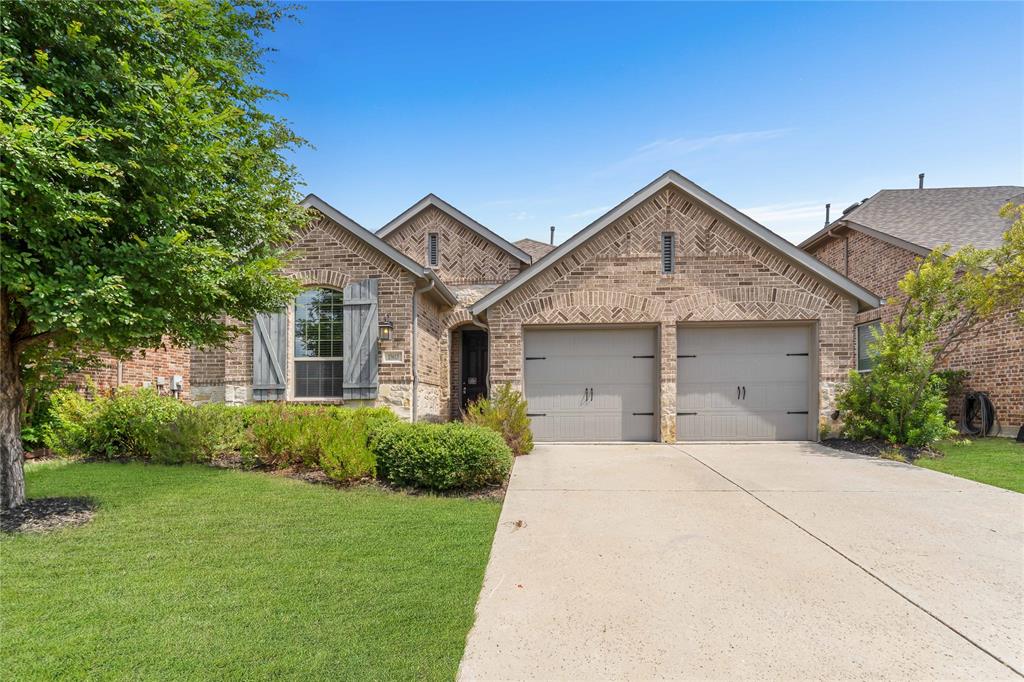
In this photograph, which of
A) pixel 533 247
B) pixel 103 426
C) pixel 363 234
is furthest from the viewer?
pixel 533 247

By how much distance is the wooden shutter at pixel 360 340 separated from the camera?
9.01 metres

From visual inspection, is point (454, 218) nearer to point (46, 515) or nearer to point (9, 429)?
point (9, 429)

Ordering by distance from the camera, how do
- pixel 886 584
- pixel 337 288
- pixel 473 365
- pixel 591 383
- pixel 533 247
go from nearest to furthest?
pixel 886 584, pixel 337 288, pixel 591 383, pixel 473 365, pixel 533 247

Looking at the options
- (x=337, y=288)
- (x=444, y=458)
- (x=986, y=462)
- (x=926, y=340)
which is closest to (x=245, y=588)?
(x=444, y=458)

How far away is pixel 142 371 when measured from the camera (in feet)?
33.7

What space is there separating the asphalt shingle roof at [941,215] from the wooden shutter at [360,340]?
43.1 feet

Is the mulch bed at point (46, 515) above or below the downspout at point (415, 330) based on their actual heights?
below

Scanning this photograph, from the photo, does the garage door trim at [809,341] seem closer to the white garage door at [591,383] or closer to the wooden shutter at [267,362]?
the white garage door at [591,383]

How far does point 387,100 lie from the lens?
34.0ft

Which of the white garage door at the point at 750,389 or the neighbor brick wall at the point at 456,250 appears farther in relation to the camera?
the neighbor brick wall at the point at 456,250

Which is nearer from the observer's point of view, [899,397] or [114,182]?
[114,182]

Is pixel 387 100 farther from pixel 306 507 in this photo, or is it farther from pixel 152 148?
pixel 306 507

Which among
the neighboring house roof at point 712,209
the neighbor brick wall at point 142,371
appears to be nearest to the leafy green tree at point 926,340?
the neighboring house roof at point 712,209

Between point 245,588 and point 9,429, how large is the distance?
3.56 meters
